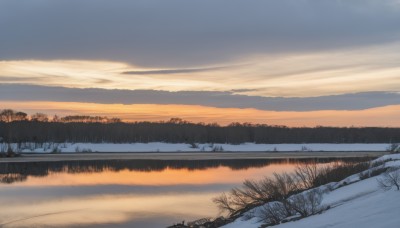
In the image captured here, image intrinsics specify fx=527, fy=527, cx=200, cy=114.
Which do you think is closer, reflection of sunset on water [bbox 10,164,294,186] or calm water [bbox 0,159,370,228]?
calm water [bbox 0,159,370,228]

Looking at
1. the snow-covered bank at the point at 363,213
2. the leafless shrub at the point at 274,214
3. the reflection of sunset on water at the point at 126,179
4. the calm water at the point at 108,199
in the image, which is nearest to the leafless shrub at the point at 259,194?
the calm water at the point at 108,199

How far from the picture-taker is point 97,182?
3725 centimetres

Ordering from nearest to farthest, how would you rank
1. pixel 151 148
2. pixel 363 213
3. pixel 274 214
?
pixel 363 213 < pixel 274 214 < pixel 151 148

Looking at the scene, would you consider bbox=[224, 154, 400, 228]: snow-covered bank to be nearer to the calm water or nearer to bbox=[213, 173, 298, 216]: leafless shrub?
bbox=[213, 173, 298, 216]: leafless shrub

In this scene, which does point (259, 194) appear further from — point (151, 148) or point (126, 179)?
point (151, 148)

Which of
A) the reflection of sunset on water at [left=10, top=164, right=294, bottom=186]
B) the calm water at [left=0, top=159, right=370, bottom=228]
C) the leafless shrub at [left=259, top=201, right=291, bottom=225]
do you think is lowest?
the calm water at [left=0, top=159, right=370, bottom=228]

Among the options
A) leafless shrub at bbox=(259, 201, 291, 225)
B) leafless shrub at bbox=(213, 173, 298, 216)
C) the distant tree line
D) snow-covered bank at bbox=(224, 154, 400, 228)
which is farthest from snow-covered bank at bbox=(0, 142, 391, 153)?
snow-covered bank at bbox=(224, 154, 400, 228)

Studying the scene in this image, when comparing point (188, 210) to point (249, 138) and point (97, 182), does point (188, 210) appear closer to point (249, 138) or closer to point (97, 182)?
point (97, 182)

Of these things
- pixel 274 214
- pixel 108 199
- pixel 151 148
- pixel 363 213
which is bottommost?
pixel 108 199

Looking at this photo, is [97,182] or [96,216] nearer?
[96,216]

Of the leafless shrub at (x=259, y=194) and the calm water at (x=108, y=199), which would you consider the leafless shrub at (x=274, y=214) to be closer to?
the leafless shrub at (x=259, y=194)

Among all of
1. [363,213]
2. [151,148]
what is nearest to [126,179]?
[363,213]

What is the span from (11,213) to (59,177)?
19.2 metres

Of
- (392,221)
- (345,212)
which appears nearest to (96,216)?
(345,212)
